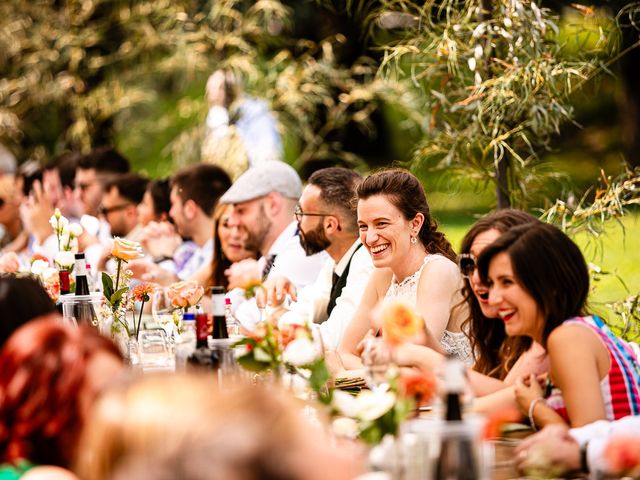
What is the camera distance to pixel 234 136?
8.23m

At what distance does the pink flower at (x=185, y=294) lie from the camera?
13.1ft

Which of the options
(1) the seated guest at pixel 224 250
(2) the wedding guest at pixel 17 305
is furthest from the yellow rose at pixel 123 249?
(2) the wedding guest at pixel 17 305

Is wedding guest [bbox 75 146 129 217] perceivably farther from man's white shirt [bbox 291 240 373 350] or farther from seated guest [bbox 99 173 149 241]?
man's white shirt [bbox 291 240 373 350]

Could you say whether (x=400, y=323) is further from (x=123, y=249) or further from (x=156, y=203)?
(x=156, y=203)

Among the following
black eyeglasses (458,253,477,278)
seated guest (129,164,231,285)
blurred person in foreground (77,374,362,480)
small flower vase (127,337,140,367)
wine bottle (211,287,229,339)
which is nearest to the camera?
blurred person in foreground (77,374,362,480)

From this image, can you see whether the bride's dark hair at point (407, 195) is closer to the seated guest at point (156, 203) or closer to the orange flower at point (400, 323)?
the orange flower at point (400, 323)

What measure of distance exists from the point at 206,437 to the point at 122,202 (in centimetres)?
629

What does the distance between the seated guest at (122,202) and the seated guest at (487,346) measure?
4.04m

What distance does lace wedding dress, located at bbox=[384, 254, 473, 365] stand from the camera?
3.96 meters

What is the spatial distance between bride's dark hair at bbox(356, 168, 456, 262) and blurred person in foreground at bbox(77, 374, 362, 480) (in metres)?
2.82

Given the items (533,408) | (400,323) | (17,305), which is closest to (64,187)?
(17,305)

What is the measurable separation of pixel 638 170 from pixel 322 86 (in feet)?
13.0

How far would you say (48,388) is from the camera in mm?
1691

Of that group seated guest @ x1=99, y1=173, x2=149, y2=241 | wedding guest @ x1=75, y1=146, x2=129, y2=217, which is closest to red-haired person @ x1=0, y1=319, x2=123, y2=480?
seated guest @ x1=99, y1=173, x2=149, y2=241
